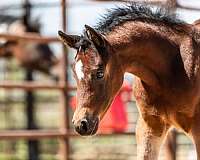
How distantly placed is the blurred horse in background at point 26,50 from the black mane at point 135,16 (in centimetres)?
521

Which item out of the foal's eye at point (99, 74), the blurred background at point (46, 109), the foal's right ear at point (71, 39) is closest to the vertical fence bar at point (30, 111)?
the blurred background at point (46, 109)

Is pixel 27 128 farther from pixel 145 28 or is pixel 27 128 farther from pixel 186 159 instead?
pixel 145 28

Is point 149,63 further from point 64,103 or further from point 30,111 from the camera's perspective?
point 30,111

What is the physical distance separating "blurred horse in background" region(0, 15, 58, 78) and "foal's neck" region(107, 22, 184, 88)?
537cm

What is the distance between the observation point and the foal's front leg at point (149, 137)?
176 inches

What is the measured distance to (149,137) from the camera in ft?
14.8

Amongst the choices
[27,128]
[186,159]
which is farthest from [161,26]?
[27,128]

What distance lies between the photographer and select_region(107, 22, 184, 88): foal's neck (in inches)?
162

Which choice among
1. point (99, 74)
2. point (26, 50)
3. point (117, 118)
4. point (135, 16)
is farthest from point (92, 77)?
point (26, 50)

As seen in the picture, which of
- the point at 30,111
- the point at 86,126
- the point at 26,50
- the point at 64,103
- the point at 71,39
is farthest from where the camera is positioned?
the point at 26,50

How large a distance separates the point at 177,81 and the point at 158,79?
0.40 ft

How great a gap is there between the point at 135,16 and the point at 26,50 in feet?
20.8

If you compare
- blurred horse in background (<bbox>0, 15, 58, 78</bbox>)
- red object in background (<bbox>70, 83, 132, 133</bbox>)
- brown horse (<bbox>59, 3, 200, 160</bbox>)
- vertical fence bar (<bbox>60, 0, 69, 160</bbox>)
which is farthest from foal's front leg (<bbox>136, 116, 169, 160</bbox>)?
blurred horse in background (<bbox>0, 15, 58, 78</bbox>)

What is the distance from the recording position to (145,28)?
423cm
